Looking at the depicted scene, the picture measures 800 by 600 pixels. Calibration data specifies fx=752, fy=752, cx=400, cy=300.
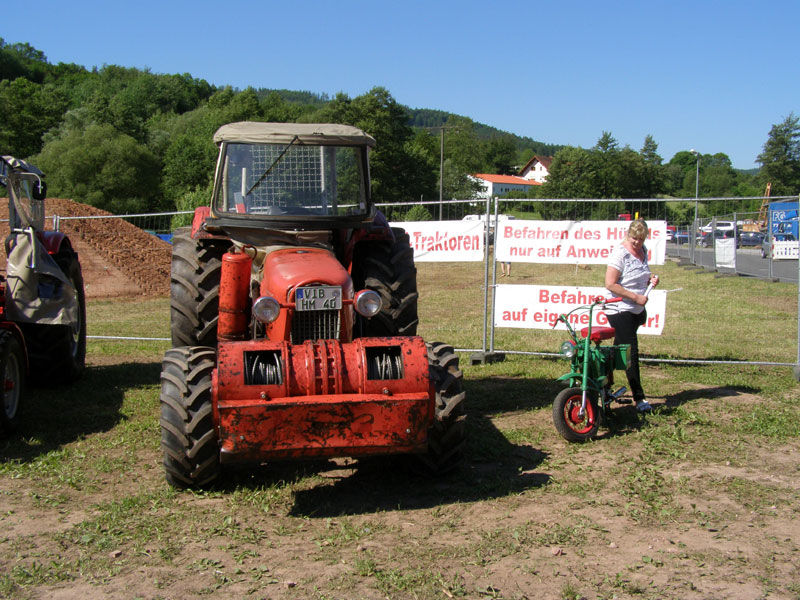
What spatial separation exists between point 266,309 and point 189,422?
2.81 feet

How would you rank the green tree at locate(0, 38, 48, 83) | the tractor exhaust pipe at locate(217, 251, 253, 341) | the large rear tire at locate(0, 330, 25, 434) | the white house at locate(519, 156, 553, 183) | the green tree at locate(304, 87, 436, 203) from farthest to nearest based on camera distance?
the white house at locate(519, 156, 553, 183)
the green tree at locate(0, 38, 48, 83)
the green tree at locate(304, 87, 436, 203)
the large rear tire at locate(0, 330, 25, 434)
the tractor exhaust pipe at locate(217, 251, 253, 341)

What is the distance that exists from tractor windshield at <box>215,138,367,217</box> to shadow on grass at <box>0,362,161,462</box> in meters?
2.44

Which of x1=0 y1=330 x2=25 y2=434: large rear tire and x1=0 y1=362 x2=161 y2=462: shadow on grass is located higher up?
x1=0 y1=330 x2=25 y2=434: large rear tire

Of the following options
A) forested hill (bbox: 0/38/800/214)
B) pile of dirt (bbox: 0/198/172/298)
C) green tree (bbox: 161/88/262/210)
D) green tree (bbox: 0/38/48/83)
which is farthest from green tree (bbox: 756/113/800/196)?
green tree (bbox: 0/38/48/83)

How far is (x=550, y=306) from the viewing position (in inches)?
361

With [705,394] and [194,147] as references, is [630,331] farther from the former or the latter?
[194,147]

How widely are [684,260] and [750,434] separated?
768 inches

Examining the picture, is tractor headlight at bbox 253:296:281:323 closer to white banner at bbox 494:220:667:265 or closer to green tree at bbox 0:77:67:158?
white banner at bbox 494:220:667:265

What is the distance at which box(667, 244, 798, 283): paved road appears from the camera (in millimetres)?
20781

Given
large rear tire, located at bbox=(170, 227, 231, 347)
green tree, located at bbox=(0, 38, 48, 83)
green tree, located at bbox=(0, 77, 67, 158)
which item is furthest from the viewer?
green tree, located at bbox=(0, 38, 48, 83)

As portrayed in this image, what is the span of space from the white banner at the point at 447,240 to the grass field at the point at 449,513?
222cm

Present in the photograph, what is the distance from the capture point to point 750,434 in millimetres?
6477

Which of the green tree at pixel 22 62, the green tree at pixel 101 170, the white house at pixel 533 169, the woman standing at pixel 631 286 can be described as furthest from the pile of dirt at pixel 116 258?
the white house at pixel 533 169

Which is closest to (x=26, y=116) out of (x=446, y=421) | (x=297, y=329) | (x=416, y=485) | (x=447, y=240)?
(x=447, y=240)
